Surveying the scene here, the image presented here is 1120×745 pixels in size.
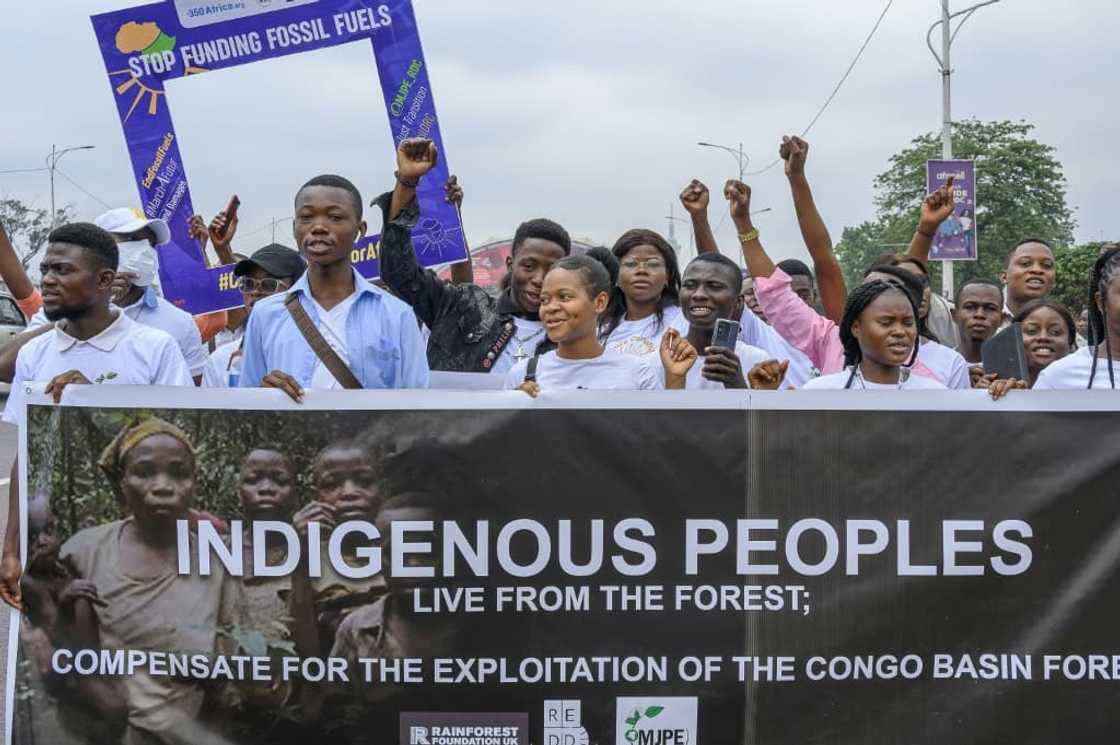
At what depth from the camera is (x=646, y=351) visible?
564cm

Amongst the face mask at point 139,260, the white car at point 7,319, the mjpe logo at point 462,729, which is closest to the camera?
the mjpe logo at point 462,729

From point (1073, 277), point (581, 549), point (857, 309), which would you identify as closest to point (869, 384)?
point (857, 309)

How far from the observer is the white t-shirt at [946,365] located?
5371mm

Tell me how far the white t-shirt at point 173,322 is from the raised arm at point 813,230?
2668mm

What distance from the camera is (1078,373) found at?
4613 mm

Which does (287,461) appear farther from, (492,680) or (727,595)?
(727,595)

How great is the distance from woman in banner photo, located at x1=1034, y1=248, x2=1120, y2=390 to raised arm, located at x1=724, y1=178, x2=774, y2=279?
6.15 ft

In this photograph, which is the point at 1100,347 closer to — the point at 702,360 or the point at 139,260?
the point at 702,360

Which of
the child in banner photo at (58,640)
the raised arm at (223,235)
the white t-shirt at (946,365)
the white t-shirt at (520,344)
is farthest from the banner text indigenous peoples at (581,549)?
the raised arm at (223,235)

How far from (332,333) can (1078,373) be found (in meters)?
2.32

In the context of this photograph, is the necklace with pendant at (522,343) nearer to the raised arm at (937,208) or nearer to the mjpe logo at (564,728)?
the raised arm at (937,208)

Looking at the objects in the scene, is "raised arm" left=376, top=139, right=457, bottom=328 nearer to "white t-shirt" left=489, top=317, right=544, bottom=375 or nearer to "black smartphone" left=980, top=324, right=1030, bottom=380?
"white t-shirt" left=489, top=317, right=544, bottom=375

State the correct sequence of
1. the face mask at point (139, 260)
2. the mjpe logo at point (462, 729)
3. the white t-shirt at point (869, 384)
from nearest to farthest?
the mjpe logo at point (462, 729), the white t-shirt at point (869, 384), the face mask at point (139, 260)

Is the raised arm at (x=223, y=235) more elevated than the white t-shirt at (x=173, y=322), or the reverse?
the raised arm at (x=223, y=235)
